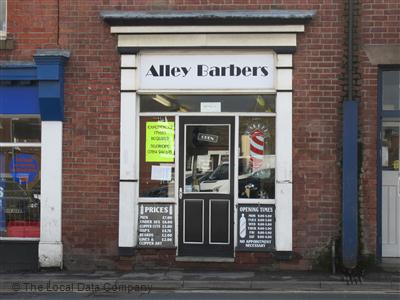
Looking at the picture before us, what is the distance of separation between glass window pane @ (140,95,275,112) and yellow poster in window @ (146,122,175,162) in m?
0.28

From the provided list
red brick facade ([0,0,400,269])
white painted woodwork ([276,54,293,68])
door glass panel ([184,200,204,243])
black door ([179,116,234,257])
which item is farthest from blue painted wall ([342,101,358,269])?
door glass panel ([184,200,204,243])

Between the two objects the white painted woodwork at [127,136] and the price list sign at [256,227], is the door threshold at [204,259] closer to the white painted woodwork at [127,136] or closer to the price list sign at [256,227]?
the price list sign at [256,227]

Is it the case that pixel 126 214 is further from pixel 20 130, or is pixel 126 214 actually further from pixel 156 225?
pixel 20 130

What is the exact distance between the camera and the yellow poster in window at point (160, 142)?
9758 millimetres

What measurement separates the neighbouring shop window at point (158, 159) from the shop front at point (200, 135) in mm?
16

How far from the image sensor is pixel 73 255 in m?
9.66

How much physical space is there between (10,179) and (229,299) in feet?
14.6

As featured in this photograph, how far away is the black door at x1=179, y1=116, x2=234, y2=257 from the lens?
9625 millimetres

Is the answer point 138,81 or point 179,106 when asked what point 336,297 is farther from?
point 138,81

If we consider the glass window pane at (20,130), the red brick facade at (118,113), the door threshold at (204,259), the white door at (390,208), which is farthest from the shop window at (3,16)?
the white door at (390,208)

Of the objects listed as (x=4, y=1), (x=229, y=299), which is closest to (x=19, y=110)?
(x=4, y=1)

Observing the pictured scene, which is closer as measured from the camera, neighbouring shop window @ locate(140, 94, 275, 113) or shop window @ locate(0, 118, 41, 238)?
neighbouring shop window @ locate(140, 94, 275, 113)

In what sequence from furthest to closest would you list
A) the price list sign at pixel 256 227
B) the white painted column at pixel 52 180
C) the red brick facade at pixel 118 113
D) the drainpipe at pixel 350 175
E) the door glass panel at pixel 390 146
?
the door glass panel at pixel 390 146 < the white painted column at pixel 52 180 < the price list sign at pixel 256 227 < the red brick facade at pixel 118 113 < the drainpipe at pixel 350 175

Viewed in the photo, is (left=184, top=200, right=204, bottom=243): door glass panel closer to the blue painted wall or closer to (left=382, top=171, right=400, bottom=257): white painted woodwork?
the blue painted wall
